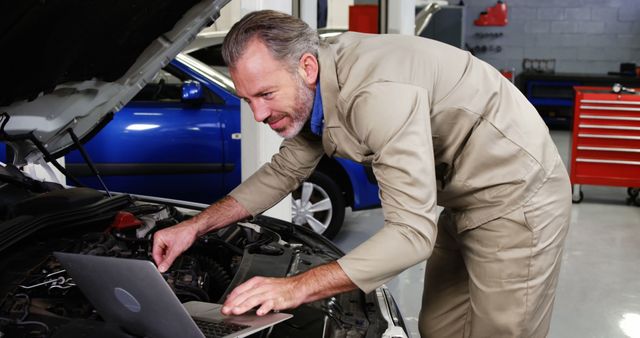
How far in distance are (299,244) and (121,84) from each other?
740mm

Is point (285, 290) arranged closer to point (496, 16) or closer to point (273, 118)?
point (273, 118)

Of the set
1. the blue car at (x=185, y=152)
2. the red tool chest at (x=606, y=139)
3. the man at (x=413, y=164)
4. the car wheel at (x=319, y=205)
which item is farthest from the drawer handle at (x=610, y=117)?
the man at (x=413, y=164)

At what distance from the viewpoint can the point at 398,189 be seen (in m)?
1.41

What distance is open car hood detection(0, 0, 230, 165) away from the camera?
4.93 ft

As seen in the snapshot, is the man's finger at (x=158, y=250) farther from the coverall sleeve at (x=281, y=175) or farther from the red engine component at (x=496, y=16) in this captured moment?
the red engine component at (x=496, y=16)

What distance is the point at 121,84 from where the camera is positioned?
2076 mm

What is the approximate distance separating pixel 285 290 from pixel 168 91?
287 cm

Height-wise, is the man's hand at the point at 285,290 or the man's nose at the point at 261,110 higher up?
the man's nose at the point at 261,110

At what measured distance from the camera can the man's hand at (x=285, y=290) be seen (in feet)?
4.43

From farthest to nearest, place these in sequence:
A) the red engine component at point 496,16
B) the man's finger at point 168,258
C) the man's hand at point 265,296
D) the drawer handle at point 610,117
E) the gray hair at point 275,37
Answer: the red engine component at point 496,16 → the drawer handle at point 610,117 → the man's finger at point 168,258 → the gray hair at point 275,37 → the man's hand at point 265,296

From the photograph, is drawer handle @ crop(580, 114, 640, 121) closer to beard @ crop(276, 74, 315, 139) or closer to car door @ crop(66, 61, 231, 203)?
car door @ crop(66, 61, 231, 203)

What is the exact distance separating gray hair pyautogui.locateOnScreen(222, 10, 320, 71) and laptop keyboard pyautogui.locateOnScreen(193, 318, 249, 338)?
570mm

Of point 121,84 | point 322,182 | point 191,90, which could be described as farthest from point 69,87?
point 322,182

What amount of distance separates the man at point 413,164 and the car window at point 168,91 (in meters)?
2.06
